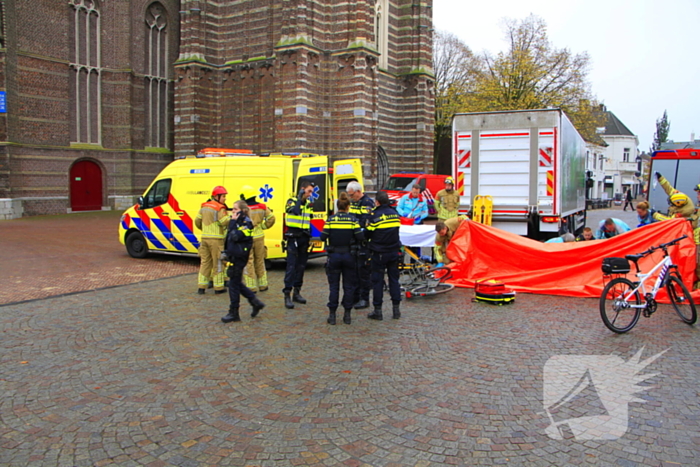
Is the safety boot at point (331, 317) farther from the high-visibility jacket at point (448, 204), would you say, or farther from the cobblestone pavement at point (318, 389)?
the high-visibility jacket at point (448, 204)

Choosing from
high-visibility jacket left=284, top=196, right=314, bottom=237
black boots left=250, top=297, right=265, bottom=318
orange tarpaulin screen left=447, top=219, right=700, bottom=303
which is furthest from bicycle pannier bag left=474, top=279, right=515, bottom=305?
black boots left=250, top=297, right=265, bottom=318

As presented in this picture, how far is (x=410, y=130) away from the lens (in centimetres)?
2964

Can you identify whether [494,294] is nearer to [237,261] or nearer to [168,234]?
[237,261]

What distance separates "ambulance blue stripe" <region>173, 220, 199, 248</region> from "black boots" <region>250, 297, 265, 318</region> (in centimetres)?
500

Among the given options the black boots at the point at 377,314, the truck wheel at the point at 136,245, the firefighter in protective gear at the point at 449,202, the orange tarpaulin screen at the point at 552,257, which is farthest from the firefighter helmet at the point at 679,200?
the truck wheel at the point at 136,245

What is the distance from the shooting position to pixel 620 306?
6.57 m

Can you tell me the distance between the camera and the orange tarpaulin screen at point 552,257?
8562 millimetres

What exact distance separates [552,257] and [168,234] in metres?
8.18

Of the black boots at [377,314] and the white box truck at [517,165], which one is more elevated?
the white box truck at [517,165]

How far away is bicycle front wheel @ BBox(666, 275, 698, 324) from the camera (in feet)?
23.2

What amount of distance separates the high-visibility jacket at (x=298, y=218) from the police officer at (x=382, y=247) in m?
1.25

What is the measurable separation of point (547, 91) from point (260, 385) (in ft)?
110

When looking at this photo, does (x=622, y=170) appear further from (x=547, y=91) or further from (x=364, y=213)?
(x=364, y=213)

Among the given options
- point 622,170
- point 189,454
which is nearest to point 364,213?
point 189,454
